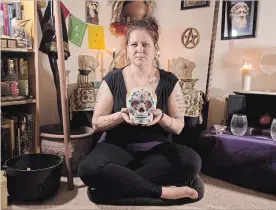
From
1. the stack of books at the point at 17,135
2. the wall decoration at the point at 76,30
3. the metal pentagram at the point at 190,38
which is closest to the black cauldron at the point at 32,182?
the stack of books at the point at 17,135

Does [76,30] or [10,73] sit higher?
[76,30]

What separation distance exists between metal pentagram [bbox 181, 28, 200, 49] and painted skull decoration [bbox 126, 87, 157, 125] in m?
1.00

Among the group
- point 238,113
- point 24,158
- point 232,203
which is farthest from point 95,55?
point 232,203

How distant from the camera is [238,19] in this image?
180 centimetres

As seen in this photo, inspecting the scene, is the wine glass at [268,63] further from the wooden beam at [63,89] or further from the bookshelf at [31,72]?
the bookshelf at [31,72]

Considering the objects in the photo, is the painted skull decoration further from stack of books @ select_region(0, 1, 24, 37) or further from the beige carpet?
stack of books @ select_region(0, 1, 24, 37)

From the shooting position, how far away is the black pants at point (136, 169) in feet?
3.68

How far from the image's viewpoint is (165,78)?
132 centimetres

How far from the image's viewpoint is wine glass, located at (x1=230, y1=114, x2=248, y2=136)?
1.42 m

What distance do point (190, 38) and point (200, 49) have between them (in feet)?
0.37

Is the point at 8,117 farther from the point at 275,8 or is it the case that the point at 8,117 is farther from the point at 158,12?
the point at 275,8

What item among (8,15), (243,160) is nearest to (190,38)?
(243,160)

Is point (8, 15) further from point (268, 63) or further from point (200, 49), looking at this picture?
point (268, 63)

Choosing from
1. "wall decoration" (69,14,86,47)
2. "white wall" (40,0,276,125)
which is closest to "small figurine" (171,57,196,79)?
"white wall" (40,0,276,125)
